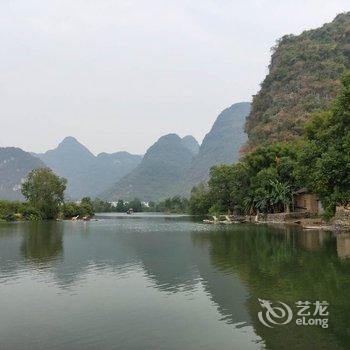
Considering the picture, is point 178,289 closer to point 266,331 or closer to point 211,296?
point 211,296

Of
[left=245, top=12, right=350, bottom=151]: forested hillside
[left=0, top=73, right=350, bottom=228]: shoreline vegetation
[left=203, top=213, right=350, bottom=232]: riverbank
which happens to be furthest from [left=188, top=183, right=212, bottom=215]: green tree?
[left=203, top=213, right=350, bottom=232]: riverbank

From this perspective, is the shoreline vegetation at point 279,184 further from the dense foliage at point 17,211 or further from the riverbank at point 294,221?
the riverbank at point 294,221

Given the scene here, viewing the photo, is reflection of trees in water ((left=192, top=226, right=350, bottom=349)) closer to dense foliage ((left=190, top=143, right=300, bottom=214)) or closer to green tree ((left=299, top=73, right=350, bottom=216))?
green tree ((left=299, top=73, right=350, bottom=216))

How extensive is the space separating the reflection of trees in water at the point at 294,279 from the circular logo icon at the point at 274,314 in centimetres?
22

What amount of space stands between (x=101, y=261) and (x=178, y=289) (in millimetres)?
9574

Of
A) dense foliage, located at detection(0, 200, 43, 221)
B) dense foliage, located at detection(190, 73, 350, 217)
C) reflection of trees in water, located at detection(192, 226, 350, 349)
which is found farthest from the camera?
dense foliage, located at detection(0, 200, 43, 221)

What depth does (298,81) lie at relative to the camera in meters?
112

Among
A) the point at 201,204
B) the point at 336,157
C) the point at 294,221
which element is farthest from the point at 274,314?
the point at 201,204

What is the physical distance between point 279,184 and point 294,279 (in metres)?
53.8

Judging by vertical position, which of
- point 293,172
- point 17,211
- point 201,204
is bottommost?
point 17,211

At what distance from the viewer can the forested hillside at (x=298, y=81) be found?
99.1m

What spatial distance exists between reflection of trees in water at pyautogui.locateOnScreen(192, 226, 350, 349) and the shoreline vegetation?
9237 mm

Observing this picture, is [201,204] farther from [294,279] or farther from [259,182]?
[294,279]

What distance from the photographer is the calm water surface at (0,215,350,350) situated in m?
11.9
